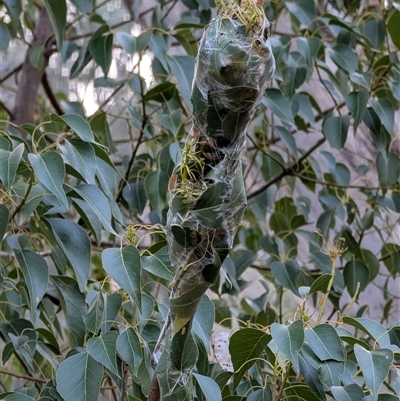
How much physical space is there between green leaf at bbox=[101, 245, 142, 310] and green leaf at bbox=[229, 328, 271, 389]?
0.09 m

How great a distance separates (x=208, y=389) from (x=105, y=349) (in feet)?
0.39

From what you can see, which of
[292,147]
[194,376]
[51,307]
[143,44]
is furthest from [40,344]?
[292,147]

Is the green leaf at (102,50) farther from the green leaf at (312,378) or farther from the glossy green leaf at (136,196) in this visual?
the green leaf at (312,378)

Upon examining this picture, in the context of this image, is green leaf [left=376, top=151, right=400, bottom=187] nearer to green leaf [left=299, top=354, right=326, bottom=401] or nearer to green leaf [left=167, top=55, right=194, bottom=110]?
green leaf [left=167, top=55, right=194, bottom=110]

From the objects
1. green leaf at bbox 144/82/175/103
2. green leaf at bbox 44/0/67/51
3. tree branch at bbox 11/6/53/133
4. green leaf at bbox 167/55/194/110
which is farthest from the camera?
tree branch at bbox 11/6/53/133

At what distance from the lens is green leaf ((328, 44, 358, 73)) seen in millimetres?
1168

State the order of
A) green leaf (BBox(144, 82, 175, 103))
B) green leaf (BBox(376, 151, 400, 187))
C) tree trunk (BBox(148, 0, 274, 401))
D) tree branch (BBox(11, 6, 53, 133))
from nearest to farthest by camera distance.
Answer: tree trunk (BBox(148, 0, 274, 401))
green leaf (BBox(144, 82, 175, 103))
green leaf (BBox(376, 151, 400, 187))
tree branch (BBox(11, 6, 53, 133))

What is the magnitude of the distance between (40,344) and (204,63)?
21.3 inches

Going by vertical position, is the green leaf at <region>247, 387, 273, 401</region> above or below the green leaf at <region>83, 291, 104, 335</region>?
below

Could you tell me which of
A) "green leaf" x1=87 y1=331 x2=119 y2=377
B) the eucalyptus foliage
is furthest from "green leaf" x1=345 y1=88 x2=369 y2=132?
"green leaf" x1=87 y1=331 x2=119 y2=377

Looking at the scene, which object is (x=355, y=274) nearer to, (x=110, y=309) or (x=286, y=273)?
(x=286, y=273)

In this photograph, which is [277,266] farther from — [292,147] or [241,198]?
[241,198]

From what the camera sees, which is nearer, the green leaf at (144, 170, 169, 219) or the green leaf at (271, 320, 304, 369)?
the green leaf at (271, 320, 304, 369)

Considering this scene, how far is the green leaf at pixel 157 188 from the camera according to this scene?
3.66 feet
